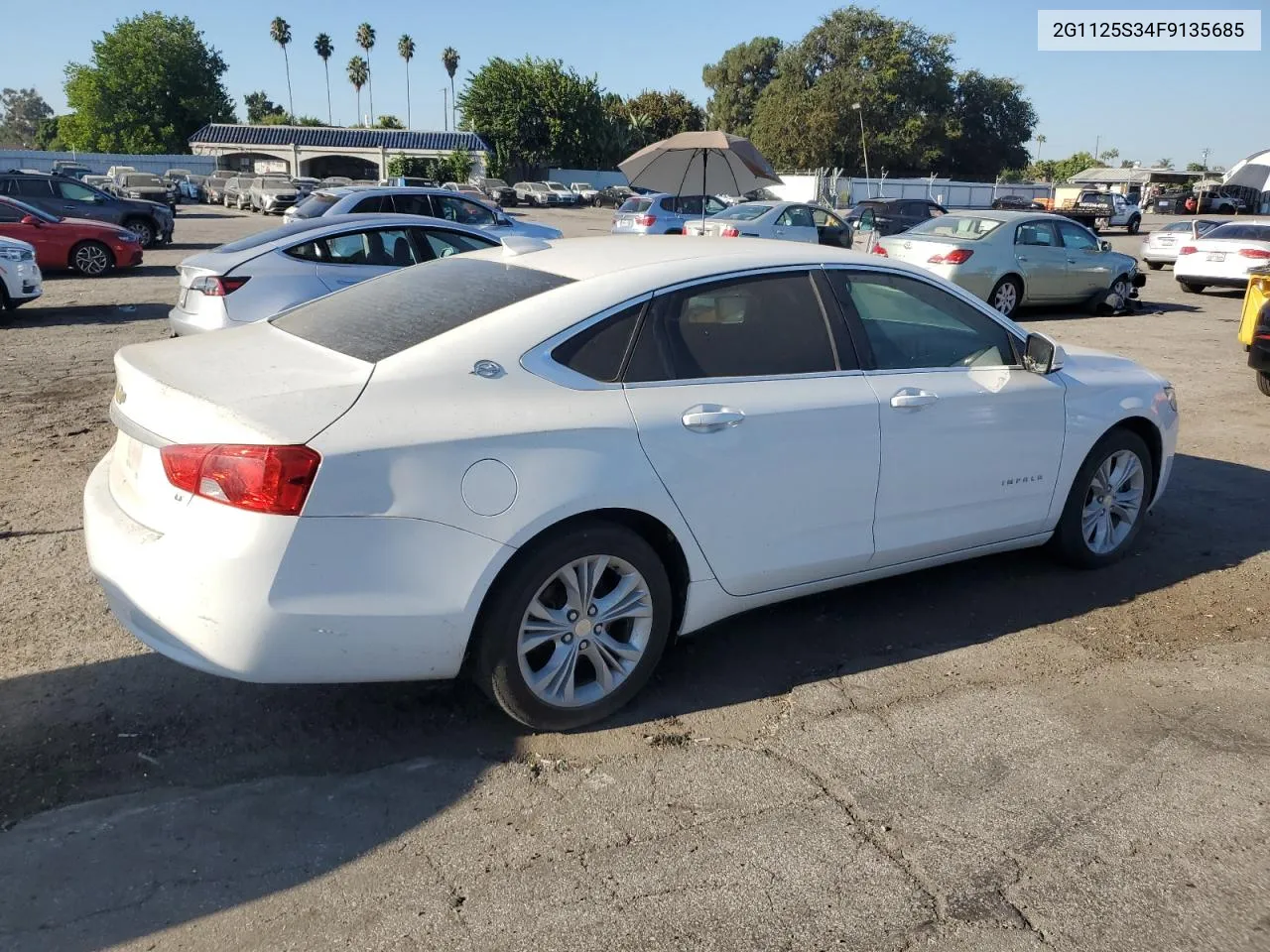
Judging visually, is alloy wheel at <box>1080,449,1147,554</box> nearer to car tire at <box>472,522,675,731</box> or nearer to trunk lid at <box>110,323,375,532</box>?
car tire at <box>472,522,675,731</box>

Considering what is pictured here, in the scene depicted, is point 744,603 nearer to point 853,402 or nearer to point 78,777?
point 853,402

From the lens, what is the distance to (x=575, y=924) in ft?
8.84

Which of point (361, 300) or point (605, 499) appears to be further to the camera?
point (361, 300)

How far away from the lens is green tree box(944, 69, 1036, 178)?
8012cm

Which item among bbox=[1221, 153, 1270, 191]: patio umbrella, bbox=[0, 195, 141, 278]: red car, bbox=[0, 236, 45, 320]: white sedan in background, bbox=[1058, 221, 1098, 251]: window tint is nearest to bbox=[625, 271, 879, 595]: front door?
bbox=[0, 236, 45, 320]: white sedan in background

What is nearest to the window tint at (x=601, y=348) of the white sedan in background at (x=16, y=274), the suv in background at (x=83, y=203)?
the white sedan in background at (x=16, y=274)

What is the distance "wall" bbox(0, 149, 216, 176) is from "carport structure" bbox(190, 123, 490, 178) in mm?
1563

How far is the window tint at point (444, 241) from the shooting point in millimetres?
10281

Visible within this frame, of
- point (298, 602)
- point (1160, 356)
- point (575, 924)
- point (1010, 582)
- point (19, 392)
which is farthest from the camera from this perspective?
point (1160, 356)

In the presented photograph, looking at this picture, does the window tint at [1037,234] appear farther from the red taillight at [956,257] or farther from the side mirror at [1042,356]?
the side mirror at [1042,356]

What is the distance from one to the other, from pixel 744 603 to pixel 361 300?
1.93 m

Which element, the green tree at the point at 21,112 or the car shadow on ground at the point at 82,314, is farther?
the green tree at the point at 21,112

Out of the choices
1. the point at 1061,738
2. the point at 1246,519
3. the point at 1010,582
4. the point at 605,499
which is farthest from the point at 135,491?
the point at 1246,519

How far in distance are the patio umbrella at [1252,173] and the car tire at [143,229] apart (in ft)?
87.7
